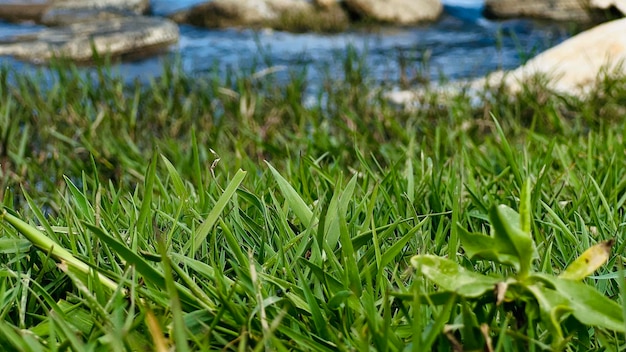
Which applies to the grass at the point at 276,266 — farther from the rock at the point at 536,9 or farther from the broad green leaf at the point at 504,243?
the rock at the point at 536,9

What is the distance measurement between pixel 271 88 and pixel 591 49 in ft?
6.47

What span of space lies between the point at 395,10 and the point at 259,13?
2292 millimetres

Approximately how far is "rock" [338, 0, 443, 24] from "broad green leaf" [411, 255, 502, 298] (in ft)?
37.8

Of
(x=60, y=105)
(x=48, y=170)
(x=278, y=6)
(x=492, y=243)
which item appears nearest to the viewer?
(x=492, y=243)

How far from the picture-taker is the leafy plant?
2.52 feet

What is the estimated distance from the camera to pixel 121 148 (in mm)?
2986

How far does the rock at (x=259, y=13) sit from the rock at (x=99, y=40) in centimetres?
184

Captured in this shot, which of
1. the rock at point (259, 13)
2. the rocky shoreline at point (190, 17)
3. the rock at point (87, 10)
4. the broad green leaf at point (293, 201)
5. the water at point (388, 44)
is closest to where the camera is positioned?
the broad green leaf at point (293, 201)

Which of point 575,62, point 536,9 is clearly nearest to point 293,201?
point 575,62

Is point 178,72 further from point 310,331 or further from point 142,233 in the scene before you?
point 310,331

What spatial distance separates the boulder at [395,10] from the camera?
40.0 feet

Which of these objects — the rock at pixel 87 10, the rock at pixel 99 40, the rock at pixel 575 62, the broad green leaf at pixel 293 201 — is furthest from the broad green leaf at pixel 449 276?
the rock at pixel 87 10

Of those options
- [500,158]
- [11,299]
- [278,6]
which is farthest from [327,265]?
[278,6]

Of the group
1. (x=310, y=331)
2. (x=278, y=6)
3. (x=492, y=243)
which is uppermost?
(x=492, y=243)
